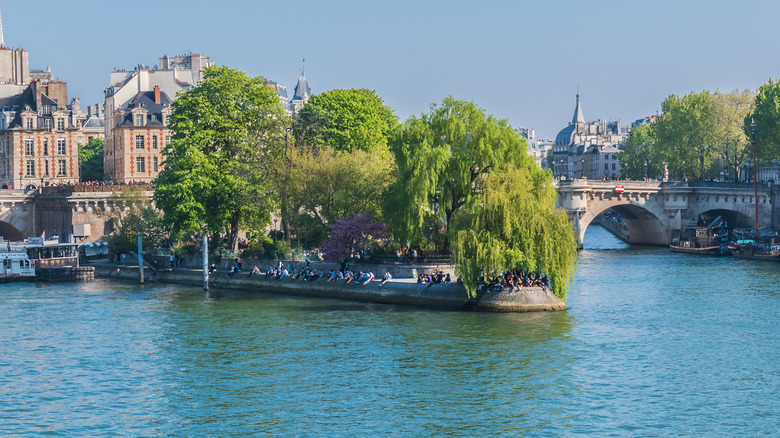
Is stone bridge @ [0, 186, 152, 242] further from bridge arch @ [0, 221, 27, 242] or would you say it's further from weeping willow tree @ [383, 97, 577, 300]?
weeping willow tree @ [383, 97, 577, 300]

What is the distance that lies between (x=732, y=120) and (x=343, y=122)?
41.2 metres

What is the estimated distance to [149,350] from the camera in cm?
3975

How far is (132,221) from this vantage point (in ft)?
240

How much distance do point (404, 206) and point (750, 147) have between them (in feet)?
181

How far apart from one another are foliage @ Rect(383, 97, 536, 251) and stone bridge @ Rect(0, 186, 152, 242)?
1253 inches

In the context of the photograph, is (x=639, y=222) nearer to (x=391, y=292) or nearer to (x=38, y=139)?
(x=391, y=292)

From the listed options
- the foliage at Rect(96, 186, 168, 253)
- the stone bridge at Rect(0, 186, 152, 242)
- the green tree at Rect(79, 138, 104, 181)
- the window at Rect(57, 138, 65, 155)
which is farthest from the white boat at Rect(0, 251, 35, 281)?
the green tree at Rect(79, 138, 104, 181)

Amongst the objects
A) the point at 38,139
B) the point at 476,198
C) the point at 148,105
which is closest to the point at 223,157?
the point at 476,198

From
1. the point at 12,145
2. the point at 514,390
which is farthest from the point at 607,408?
the point at 12,145

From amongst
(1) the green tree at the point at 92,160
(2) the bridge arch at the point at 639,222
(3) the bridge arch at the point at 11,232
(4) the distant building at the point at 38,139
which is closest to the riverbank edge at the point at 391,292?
(3) the bridge arch at the point at 11,232

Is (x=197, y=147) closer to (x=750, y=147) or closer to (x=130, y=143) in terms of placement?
(x=130, y=143)

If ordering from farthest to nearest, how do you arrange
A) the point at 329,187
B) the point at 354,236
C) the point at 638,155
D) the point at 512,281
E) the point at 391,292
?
the point at 638,155 < the point at 329,187 < the point at 354,236 < the point at 391,292 < the point at 512,281

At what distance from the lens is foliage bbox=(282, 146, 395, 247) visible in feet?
195

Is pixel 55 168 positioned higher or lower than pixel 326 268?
higher
